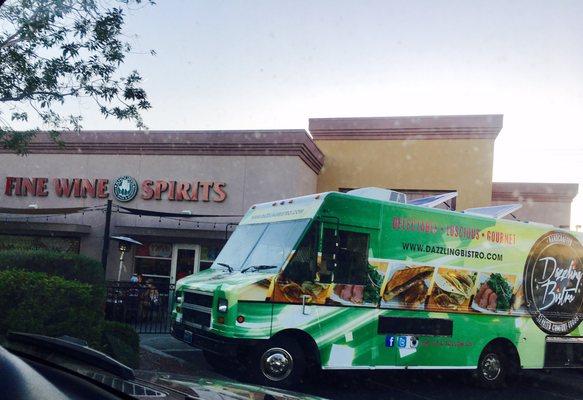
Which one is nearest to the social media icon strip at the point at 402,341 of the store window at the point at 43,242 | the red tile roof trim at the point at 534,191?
the store window at the point at 43,242

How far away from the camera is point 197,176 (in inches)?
773

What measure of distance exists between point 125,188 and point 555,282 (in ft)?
47.0

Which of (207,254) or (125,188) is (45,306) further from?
(125,188)

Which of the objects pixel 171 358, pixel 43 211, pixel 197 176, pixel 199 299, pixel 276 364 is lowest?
pixel 171 358

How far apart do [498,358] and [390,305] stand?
2708 mm

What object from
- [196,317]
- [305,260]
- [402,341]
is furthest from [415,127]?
[196,317]

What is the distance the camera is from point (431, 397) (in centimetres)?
882

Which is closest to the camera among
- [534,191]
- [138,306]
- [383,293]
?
[383,293]

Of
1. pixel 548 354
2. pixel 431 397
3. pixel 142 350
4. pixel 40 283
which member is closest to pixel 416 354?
pixel 431 397

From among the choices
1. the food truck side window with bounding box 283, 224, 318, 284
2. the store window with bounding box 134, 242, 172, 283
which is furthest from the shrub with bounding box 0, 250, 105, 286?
the store window with bounding box 134, 242, 172, 283

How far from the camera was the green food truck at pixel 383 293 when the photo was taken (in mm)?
8008

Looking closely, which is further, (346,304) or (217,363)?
(217,363)

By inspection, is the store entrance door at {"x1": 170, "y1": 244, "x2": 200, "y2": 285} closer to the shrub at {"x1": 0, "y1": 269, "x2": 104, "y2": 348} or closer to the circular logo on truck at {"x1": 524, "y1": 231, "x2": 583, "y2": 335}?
the circular logo on truck at {"x1": 524, "y1": 231, "x2": 583, "y2": 335}

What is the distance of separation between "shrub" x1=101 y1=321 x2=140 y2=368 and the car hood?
4574 mm
